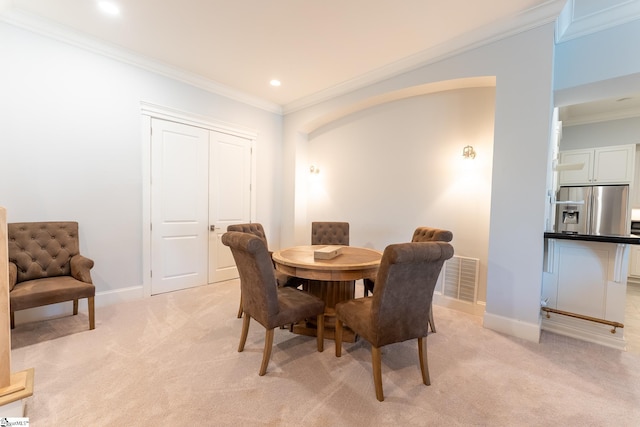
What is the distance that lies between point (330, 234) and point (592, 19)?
131 inches

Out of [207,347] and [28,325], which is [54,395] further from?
[28,325]

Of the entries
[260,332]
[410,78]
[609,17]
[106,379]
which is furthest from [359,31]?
[106,379]

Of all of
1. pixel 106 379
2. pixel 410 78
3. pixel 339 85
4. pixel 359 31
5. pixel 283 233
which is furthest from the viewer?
pixel 283 233

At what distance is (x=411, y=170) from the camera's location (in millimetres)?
3598

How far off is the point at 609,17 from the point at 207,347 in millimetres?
4447

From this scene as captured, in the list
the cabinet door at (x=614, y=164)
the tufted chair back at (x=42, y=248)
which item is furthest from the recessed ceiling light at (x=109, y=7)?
the cabinet door at (x=614, y=164)

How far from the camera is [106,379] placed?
5.89ft

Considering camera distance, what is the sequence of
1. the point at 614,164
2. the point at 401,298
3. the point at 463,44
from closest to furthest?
A: the point at 401,298 < the point at 463,44 < the point at 614,164

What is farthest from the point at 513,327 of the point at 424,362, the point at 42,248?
the point at 42,248

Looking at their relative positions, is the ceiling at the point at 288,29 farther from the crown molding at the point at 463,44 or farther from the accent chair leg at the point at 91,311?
the accent chair leg at the point at 91,311

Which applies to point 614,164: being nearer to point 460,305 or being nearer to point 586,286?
point 586,286

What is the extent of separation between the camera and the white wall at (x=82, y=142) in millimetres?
2551

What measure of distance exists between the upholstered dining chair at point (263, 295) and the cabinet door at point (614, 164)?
5.35 m

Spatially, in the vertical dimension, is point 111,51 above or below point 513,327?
above
